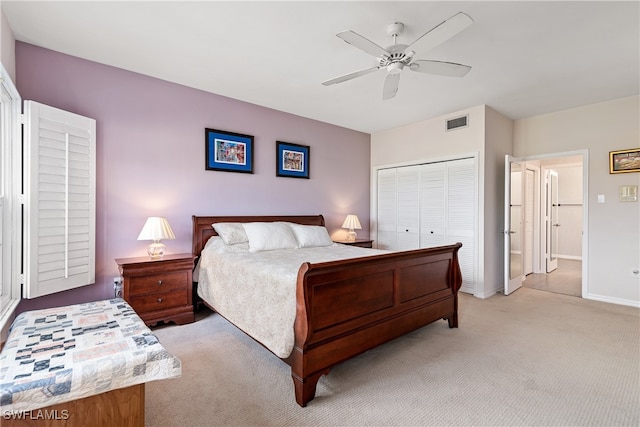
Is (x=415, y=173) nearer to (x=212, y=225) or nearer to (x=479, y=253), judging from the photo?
(x=479, y=253)

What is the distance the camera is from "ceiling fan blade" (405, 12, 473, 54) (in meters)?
1.74

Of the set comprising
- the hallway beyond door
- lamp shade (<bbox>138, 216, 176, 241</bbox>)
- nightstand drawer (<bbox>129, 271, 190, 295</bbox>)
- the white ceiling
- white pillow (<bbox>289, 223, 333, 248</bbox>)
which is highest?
the white ceiling

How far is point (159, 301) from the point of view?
2.99m

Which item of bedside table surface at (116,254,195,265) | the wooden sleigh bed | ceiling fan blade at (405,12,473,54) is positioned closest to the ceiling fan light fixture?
ceiling fan blade at (405,12,473,54)

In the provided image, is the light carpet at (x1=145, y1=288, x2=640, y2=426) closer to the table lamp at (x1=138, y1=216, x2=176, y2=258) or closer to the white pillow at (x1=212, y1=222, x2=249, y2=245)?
the table lamp at (x1=138, y1=216, x2=176, y2=258)

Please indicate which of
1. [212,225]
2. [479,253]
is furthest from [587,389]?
[212,225]

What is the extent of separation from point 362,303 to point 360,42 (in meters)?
1.82

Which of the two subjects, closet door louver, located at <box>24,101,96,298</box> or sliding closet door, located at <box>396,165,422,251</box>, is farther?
sliding closet door, located at <box>396,165,422,251</box>

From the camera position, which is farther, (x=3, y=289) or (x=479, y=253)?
(x=479, y=253)

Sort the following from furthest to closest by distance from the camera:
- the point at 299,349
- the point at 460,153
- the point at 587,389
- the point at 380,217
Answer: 1. the point at 380,217
2. the point at 460,153
3. the point at 587,389
4. the point at 299,349

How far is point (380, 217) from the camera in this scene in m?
5.54

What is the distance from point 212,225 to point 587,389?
3.62 metres

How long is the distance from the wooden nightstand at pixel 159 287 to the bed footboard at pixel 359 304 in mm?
1740

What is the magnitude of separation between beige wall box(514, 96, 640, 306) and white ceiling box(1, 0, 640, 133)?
28 centimetres
